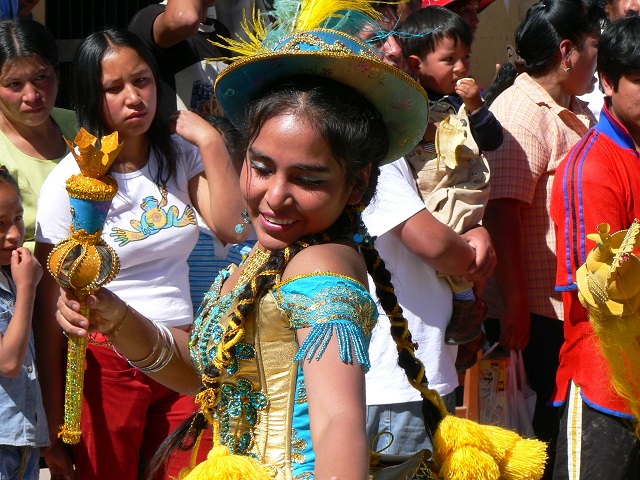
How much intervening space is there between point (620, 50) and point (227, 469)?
247 cm

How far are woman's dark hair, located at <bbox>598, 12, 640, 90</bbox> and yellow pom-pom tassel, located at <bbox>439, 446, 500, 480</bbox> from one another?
1.93 meters

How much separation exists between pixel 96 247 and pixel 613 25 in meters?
2.32

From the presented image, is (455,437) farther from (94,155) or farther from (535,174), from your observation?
(535,174)

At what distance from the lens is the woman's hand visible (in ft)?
8.24

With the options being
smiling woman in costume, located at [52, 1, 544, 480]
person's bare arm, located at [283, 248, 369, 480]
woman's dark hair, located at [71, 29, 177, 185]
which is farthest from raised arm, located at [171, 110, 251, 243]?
person's bare arm, located at [283, 248, 369, 480]

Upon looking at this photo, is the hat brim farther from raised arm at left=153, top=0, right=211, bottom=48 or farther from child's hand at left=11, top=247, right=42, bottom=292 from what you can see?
raised arm at left=153, top=0, right=211, bottom=48

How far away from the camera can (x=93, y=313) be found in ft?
8.41

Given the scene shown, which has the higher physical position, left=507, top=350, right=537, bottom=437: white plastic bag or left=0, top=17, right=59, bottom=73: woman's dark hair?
left=0, top=17, right=59, bottom=73: woman's dark hair

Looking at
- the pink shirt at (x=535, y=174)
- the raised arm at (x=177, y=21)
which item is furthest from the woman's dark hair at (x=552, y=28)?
the raised arm at (x=177, y=21)

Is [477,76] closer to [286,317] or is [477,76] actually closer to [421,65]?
[421,65]

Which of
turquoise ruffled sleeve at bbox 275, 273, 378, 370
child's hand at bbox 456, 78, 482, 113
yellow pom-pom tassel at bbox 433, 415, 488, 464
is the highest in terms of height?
child's hand at bbox 456, 78, 482, 113

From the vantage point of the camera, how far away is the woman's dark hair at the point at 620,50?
3764 mm

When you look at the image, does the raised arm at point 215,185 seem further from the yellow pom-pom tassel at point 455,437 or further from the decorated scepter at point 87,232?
the yellow pom-pom tassel at point 455,437

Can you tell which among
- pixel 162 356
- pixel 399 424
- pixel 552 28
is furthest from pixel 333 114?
pixel 552 28
